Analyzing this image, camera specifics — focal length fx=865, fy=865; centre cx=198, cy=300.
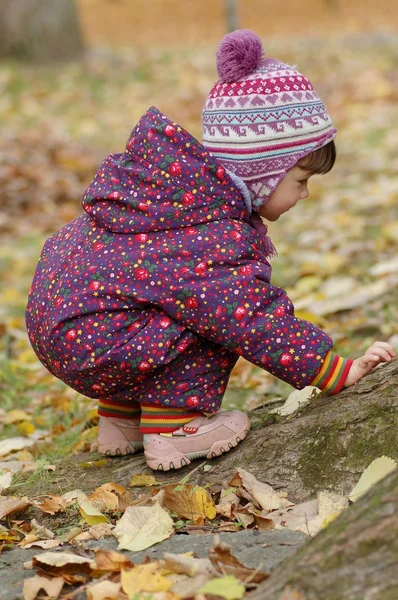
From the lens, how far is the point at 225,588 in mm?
1510

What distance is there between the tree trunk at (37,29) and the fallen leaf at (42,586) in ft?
35.0

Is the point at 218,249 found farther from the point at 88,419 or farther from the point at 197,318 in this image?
the point at 88,419

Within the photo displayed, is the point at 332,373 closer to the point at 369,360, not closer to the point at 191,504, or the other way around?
the point at 369,360

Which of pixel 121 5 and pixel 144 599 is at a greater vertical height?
pixel 121 5

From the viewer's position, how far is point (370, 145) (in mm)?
7602

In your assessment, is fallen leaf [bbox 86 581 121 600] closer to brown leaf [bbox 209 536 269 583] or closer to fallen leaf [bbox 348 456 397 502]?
brown leaf [bbox 209 536 269 583]

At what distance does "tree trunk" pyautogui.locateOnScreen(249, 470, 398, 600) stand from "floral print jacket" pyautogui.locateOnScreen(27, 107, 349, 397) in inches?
27.0

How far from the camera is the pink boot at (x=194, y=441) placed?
7.66ft

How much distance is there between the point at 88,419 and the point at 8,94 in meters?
8.27

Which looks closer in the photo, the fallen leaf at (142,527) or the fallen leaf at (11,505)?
the fallen leaf at (142,527)

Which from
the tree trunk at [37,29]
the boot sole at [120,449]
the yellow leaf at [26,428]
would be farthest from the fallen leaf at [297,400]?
the tree trunk at [37,29]

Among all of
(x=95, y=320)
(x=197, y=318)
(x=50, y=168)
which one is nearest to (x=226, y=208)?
(x=197, y=318)

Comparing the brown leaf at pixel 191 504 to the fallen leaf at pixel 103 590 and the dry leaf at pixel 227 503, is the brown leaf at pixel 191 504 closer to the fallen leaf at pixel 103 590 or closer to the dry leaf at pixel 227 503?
the dry leaf at pixel 227 503

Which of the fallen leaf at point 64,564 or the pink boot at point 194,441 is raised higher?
the pink boot at point 194,441
